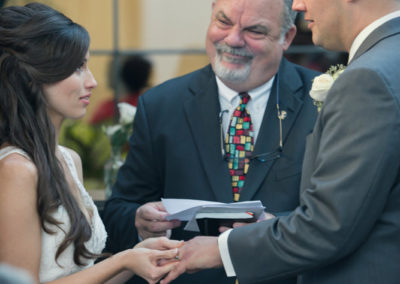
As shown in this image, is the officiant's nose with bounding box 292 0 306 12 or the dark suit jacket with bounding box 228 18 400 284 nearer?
the dark suit jacket with bounding box 228 18 400 284

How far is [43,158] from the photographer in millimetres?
2172

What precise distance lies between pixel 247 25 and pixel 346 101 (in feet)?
3.49

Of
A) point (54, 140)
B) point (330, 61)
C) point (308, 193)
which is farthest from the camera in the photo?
point (330, 61)

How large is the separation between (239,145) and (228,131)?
0.08 meters

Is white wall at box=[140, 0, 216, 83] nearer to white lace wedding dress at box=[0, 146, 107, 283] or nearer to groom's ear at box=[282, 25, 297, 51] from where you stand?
groom's ear at box=[282, 25, 297, 51]

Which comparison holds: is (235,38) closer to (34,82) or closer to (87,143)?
(34,82)

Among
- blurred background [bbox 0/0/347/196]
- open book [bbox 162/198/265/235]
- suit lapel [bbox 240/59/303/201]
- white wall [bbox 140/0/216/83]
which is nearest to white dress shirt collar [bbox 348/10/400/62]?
open book [bbox 162/198/265/235]

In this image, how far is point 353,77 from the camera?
1829 millimetres

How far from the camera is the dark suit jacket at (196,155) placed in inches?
106

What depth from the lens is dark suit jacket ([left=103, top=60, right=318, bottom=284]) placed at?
106 inches

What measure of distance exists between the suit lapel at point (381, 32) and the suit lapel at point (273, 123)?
84 centimetres

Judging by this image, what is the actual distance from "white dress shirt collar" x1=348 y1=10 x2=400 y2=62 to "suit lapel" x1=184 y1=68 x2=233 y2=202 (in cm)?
89

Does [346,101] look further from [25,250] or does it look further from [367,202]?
[25,250]

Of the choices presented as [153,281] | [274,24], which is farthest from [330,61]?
[153,281]
